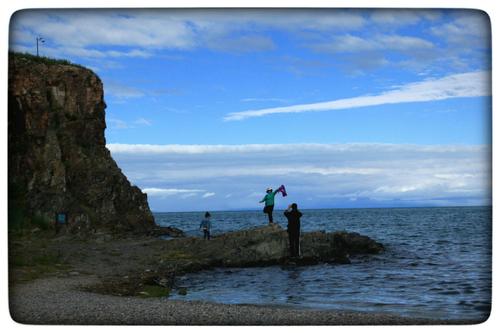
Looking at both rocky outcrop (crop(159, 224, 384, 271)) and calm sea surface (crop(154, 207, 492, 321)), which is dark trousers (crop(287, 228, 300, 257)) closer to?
rocky outcrop (crop(159, 224, 384, 271))

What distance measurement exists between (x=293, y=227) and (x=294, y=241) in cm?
95

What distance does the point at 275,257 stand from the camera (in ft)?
73.9

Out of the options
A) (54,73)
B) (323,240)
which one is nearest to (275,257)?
(323,240)

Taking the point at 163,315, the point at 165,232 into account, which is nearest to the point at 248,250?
the point at 163,315

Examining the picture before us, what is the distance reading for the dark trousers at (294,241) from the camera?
22.0 m

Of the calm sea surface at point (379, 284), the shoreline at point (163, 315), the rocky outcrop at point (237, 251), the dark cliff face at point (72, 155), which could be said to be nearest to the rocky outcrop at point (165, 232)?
the dark cliff face at point (72, 155)

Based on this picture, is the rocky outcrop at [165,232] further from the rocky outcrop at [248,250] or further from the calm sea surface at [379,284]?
the calm sea surface at [379,284]

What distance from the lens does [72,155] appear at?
118 ft

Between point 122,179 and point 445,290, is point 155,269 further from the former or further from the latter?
point 122,179

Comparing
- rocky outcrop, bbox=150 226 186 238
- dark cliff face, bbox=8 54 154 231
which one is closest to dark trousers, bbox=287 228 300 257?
dark cliff face, bbox=8 54 154 231

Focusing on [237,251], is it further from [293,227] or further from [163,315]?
[163,315]

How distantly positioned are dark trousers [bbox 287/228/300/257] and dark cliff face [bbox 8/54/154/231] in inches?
518

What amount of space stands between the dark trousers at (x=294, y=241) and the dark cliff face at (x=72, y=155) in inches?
518
